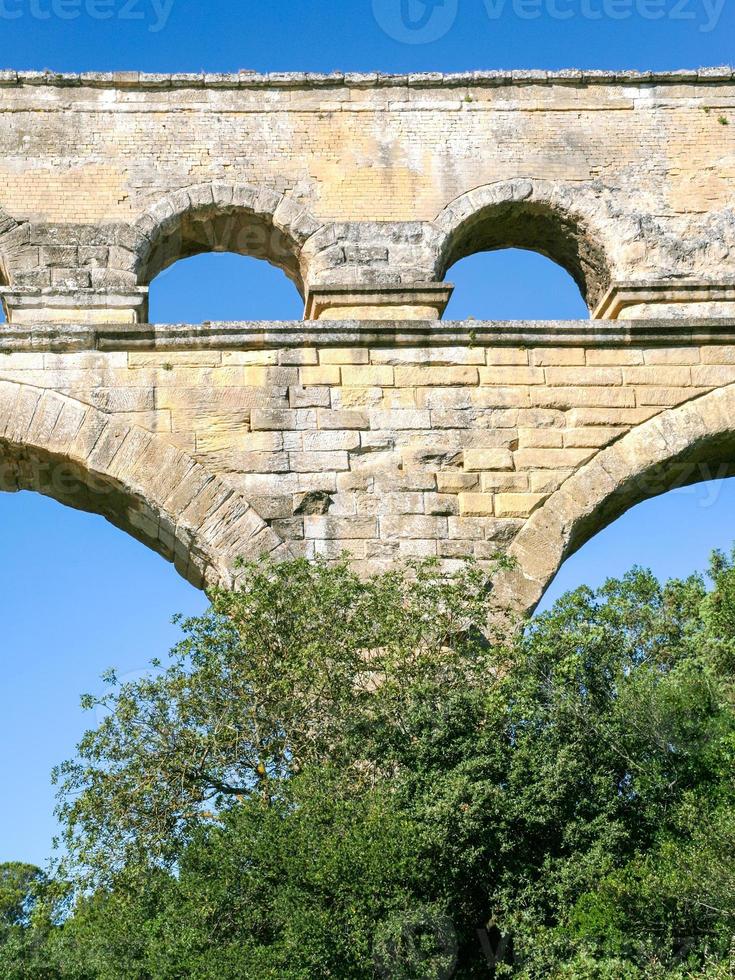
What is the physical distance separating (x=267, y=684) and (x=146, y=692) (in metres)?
0.66

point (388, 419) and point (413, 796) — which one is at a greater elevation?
point (388, 419)

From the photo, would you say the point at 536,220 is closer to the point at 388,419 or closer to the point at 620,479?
the point at 388,419

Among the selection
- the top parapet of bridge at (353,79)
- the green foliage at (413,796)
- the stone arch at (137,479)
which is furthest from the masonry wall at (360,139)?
the green foliage at (413,796)

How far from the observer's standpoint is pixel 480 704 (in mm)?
7676

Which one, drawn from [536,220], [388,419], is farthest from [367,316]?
[536,220]

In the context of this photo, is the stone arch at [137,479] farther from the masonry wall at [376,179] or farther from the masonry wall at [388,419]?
Result: the masonry wall at [376,179]

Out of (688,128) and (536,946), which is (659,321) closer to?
(688,128)

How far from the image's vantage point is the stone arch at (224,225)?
1127 cm

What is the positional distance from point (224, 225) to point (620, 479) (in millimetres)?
3705

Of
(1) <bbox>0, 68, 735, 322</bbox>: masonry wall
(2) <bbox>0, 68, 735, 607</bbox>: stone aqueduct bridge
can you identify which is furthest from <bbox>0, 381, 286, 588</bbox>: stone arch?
(1) <bbox>0, 68, 735, 322</bbox>: masonry wall

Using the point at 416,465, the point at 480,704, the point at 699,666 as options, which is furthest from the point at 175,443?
the point at 699,666

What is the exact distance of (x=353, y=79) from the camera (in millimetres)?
11977

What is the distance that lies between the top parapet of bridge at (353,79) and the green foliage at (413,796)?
15.8 ft

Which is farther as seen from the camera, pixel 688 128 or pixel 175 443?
pixel 688 128
